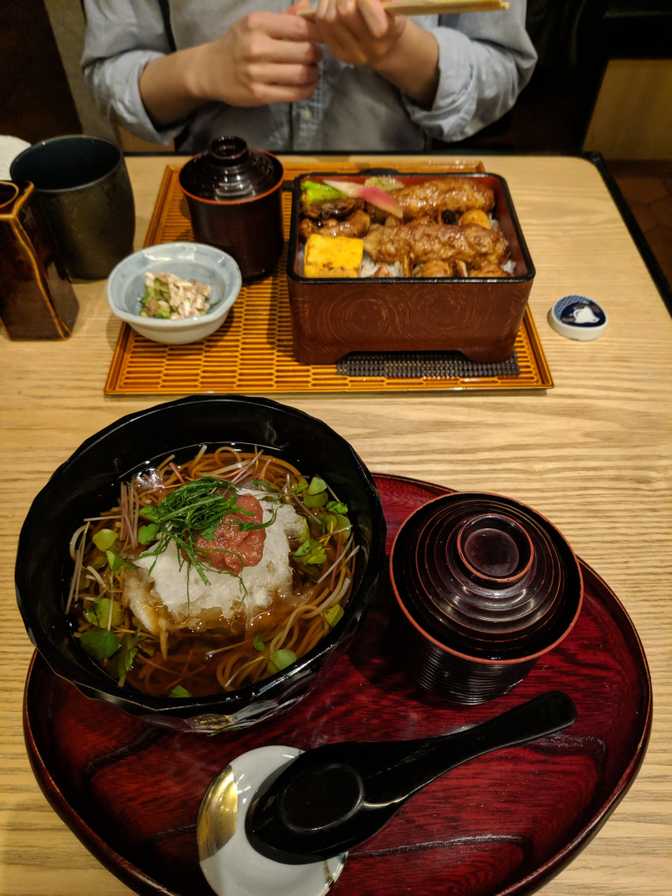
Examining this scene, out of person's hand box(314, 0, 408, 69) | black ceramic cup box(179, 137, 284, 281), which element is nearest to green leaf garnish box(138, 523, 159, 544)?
black ceramic cup box(179, 137, 284, 281)

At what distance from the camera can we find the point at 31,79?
16.9 ft

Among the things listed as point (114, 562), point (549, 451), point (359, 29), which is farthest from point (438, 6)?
point (114, 562)

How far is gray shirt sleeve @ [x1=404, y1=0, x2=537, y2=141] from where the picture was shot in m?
2.01

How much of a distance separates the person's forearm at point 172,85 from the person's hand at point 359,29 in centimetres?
45

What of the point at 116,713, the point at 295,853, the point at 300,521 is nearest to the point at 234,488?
the point at 300,521

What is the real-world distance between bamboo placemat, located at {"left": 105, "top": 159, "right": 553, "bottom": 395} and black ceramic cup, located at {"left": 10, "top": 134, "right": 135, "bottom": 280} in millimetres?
265

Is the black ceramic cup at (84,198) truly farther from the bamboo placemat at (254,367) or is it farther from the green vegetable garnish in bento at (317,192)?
the green vegetable garnish in bento at (317,192)

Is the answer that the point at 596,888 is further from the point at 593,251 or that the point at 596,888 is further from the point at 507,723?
the point at 593,251

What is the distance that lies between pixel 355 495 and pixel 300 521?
0.13 metres

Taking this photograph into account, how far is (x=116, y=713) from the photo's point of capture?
3.06 ft

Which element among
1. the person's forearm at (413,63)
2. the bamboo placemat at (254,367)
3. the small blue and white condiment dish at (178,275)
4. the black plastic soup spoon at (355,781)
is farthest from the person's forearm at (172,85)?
the black plastic soup spoon at (355,781)

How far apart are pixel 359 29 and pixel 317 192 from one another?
0.48m

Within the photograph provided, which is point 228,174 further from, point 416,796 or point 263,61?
point 416,796

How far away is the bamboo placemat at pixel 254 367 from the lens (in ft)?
5.04
